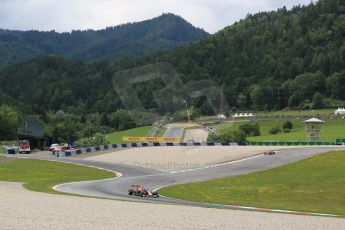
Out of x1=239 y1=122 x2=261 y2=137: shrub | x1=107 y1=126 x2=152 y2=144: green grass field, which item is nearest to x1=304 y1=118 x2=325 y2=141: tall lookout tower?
x1=239 y1=122 x2=261 y2=137: shrub

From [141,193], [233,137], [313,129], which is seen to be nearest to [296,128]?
[313,129]

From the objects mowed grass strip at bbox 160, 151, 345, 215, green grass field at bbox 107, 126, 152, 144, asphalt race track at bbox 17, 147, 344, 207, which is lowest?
mowed grass strip at bbox 160, 151, 345, 215

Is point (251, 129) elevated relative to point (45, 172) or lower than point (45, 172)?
elevated

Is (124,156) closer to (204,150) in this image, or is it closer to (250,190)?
(204,150)

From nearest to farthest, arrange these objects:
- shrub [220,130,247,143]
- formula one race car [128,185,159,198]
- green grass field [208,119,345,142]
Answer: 1. formula one race car [128,185,159,198]
2. shrub [220,130,247,143]
3. green grass field [208,119,345,142]

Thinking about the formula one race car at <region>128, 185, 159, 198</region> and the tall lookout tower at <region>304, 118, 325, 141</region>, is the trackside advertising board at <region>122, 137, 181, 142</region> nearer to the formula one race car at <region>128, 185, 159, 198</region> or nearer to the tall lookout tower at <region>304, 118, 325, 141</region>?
the tall lookout tower at <region>304, 118, 325, 141</region>

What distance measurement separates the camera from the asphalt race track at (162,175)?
5116cm

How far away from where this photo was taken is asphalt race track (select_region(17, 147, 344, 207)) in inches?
2014

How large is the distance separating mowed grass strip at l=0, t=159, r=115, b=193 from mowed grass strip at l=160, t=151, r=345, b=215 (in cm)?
1773

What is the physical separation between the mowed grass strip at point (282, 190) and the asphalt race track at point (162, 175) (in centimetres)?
342

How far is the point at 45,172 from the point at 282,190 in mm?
37628

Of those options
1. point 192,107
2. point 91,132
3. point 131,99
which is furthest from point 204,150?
point 91,132

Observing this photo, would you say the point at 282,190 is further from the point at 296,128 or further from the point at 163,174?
the point at 296,128

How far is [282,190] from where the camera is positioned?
52812mm
